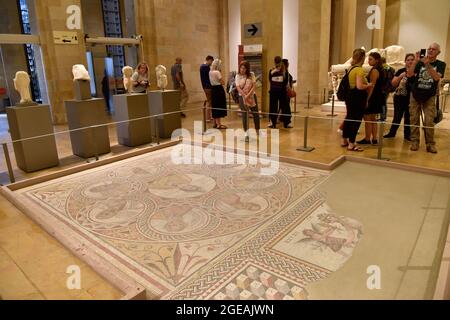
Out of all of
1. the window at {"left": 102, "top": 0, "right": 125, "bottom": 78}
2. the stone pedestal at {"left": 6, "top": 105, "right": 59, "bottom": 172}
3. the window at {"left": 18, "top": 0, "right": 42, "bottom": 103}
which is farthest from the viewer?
the window at {"left": 102, "top": 0, "right": 125, "bottom": 78}

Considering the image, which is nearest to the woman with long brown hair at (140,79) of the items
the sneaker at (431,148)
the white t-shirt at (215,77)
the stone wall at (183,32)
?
the white t-shirt at (215,77)

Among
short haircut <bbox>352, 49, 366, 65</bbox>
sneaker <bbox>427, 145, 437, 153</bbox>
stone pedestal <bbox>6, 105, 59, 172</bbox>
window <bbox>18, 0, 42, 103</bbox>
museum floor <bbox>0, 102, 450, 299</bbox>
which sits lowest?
museum floor <bbox>0, 102, 450, 299</bbox>

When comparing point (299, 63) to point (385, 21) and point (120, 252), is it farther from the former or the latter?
point (120, 252)

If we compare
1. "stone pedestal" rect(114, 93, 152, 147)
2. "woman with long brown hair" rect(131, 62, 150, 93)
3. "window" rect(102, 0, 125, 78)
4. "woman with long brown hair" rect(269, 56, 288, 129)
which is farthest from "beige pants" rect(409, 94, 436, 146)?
Answer: "window" rect(102, 0, 125, 78)

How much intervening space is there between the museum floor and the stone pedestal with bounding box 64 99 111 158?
6.47 ft

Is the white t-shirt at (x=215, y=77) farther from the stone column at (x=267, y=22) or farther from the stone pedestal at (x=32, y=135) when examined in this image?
the stone pedestal at (x=32, y=135)

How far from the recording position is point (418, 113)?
6.05 metres

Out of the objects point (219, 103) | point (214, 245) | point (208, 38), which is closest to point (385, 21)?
point (208, 38)

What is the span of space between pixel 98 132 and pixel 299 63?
30.3 ft

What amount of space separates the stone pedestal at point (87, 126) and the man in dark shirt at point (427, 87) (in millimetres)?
5581

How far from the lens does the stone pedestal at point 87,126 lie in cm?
645

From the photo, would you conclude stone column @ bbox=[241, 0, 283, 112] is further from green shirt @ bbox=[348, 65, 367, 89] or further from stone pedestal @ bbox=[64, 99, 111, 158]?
stone pedestal @ bbox=[64, 99, 111, 158]

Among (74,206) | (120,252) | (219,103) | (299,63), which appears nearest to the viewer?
(120,252)

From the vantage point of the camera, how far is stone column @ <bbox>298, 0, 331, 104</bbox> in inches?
493
